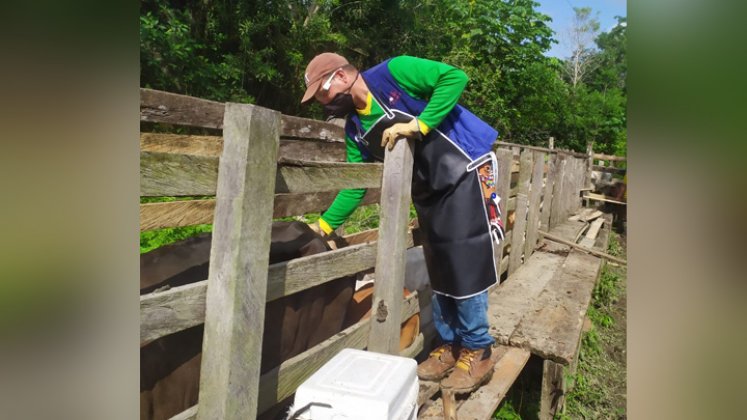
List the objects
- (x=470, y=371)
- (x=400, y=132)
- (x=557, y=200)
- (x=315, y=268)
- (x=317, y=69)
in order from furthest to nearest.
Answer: (x=557, y=200), (x=470, y=371), (x=400, y=132), (x=315, y=268), (x=317, y=69)

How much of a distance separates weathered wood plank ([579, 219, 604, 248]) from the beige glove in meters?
0.56

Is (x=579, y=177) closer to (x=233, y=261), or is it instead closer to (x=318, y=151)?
(x=318, y=151)

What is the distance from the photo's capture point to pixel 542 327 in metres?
1.86

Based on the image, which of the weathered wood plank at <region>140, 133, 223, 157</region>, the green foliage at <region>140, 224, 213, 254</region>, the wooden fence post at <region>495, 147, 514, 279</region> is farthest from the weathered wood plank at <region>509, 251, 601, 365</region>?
the weathered wood plank at <region>140, 133, 223, 157</region>

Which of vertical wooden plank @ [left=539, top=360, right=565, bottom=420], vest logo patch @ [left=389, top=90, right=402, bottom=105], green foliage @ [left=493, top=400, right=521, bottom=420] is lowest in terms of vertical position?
green foliage @ [left=493, top=400, right=521, bottom=420]

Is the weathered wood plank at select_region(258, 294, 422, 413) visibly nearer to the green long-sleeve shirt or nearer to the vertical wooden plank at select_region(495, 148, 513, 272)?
the green long-sleeve shirt

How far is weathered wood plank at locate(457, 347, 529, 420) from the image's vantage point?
1.50 metres

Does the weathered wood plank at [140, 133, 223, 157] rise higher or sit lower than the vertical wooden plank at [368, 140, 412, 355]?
higher

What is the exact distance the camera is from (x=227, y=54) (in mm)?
719

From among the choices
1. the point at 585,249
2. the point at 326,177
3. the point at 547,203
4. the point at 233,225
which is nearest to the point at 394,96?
the point at 326,177

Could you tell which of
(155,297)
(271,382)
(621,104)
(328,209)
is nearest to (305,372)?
(271,382)

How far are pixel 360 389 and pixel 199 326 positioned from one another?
336 millimetres
